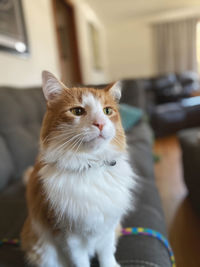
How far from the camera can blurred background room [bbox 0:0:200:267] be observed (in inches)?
55.8

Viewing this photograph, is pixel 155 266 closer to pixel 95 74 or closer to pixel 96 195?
pixel 96 195

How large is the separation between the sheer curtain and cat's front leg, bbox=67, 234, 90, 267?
20.0ft

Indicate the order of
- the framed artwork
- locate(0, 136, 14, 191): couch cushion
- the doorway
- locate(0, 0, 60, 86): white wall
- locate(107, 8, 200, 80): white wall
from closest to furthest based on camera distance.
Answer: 1. locate(0, 136, 14, 191): couch cushion
2. the framed artwork
3. locate(0, 0, 60, 86): white wall
4. the doorway
5. locate(107, 8, 200, 80): white wall

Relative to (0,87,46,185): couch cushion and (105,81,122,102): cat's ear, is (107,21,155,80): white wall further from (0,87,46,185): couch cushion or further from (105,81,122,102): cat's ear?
(105,81,122,102): cat's ear

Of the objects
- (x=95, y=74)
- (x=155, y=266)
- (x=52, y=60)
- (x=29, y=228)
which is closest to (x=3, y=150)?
(x=29, y=228)

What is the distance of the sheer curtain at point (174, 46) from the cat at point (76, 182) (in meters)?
5.93

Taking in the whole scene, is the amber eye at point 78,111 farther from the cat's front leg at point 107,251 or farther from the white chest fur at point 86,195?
the cat's front leg at point 107,251

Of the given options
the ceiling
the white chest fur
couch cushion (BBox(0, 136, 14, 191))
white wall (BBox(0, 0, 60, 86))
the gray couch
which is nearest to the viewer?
the white chest fur

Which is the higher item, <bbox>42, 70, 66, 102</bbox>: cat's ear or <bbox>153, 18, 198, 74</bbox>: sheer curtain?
<bbox>153, 18, 198, 74</bbox>: sheer curtain

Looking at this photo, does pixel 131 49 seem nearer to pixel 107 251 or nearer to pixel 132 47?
pixel 132 47

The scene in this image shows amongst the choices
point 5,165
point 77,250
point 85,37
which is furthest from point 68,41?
point 77,250

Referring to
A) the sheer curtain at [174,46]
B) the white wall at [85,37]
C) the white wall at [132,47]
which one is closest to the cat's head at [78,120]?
the white wall at [85,37]

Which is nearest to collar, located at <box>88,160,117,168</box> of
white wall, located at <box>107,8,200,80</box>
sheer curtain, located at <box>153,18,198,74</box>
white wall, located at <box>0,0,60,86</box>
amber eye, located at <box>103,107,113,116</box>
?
amber eye, located at <box>103,107,113,116</box>

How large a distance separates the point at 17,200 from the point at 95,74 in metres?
5.04
